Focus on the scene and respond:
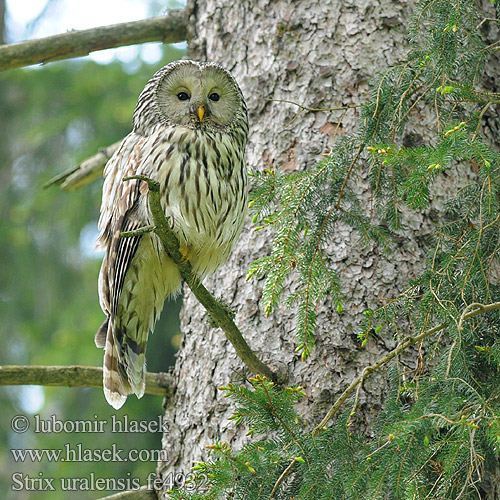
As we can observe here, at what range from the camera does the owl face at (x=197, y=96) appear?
3400 mm

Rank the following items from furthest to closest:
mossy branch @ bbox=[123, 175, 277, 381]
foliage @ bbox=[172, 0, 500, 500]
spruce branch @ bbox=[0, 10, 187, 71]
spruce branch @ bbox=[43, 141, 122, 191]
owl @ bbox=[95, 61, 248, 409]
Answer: spruce branch @ bbox=[43, 141, 122, 191] < spruce branch @ bbox=[0, 10, 187, 71] < owl @ bbox=[95, 61, 248, 409] < mossy branch @ bbox=[123, 175, 277, 381] < foliage @ bbox=[172, 0, 500, 500]

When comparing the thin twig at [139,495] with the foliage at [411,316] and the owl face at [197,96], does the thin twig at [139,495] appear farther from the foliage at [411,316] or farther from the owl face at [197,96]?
the owl face at [197,96]

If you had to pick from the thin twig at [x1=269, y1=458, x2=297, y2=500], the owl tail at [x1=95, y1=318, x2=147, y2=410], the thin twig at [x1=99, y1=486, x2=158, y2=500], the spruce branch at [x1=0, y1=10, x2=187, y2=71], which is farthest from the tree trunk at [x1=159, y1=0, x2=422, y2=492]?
the thin twig at [x1=269, y1=458, x2=297, y2=500]

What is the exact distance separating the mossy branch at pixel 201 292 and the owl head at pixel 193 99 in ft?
2.57

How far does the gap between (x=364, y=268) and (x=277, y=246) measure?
1.97ft

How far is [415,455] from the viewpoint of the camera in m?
2.15

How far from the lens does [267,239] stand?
3459 mm

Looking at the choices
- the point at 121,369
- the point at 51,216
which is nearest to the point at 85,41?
the point at 121,369

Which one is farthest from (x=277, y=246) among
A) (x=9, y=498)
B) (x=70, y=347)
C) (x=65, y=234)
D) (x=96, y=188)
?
(x=9, y=498)

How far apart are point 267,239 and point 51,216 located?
209 inches

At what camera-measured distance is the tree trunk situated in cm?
307

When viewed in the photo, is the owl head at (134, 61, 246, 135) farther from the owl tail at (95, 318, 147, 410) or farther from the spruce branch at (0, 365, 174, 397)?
the spruce branch at (0, 365, 174, 397)

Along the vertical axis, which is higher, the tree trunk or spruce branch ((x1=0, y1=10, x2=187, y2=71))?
spruce branch ((x1=0, y1=10, x2=187, y2=71))

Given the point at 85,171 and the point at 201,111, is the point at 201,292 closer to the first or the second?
the point at 201,111
